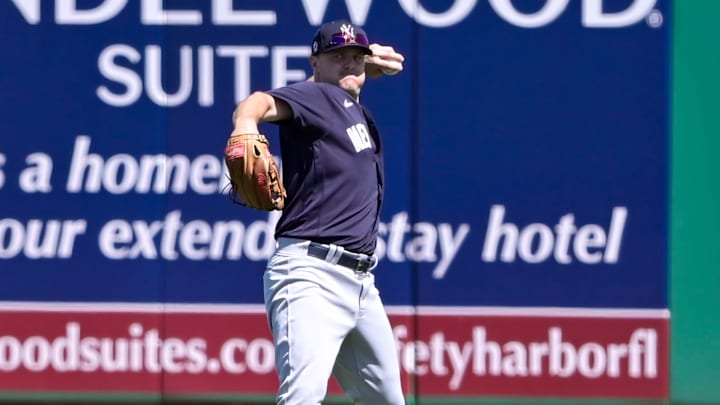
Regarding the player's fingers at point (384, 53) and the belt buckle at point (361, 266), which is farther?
the player's fingers at point (384, 53)

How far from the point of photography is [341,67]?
169 inches

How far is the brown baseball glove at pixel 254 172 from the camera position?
12.5 feet

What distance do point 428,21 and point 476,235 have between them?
889 mm

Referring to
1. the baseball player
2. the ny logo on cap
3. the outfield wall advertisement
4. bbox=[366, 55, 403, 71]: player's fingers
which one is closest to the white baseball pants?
the baseball player

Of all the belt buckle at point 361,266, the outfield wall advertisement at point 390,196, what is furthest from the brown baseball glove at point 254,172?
the outfield wall advertisement at point 390,196

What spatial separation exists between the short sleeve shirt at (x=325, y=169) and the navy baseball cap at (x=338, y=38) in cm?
12

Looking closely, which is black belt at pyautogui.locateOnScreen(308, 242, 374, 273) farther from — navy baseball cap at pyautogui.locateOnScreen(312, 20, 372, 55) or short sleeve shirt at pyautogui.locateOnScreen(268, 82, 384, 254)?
navy baseball cap at pyautogui.locateOnScreen(312, 20, 372, 55)

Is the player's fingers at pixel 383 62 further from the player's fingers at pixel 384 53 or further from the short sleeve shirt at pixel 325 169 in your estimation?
the short sleeve shirt at pixel 325 169

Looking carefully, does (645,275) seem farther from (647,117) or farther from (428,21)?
(428,21)

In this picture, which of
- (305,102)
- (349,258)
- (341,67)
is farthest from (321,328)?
(341,67)

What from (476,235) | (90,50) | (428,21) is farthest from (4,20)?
(476,235)

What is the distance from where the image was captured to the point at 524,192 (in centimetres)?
549

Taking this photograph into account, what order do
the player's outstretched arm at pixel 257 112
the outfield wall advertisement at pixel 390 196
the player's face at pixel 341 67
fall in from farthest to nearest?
the outfield wall advertisement at pixel 390 196, the player's face at pixel 341 67, the player's outstretched arm at pixel 257 112

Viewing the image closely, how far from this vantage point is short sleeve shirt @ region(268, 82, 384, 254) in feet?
13.5
